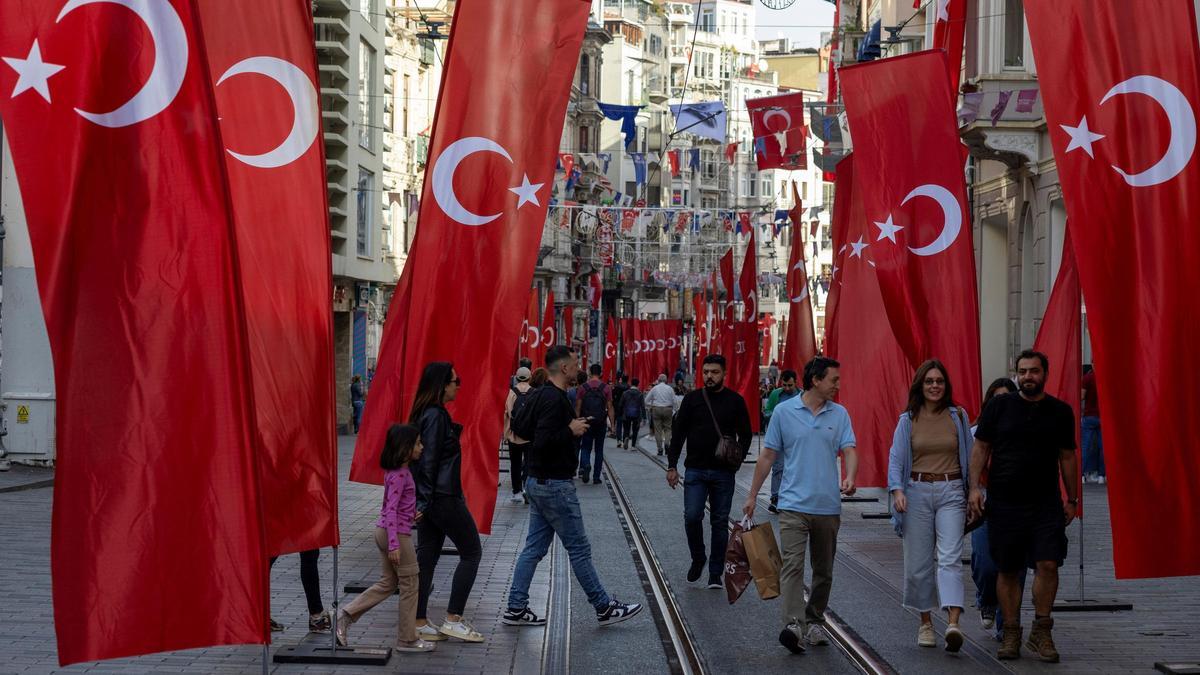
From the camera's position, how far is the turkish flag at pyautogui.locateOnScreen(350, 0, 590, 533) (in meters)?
11.6

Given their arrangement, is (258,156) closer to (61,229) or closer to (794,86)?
(61,229)

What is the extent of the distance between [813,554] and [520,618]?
6.60 ft

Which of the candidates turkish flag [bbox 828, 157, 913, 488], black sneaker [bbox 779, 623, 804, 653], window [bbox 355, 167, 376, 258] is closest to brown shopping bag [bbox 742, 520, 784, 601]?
black sneaker [bbox 779, 623, 804, 653]

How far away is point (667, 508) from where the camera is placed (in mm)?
21125

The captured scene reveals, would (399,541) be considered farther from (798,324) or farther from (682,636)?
(798,324)

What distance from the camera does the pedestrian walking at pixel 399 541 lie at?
9.56 metres

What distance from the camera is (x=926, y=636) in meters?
10.3

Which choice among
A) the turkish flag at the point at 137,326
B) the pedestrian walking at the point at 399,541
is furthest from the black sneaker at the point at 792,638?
the turkish flag at the point at 137,326

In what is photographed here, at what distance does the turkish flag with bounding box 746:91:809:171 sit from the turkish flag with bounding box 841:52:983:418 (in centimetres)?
1922

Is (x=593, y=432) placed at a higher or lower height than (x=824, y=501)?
lower

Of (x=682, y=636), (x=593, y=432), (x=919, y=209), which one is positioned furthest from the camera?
(x=593, y=432)

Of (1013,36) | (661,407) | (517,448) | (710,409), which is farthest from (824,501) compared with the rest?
(661,407)

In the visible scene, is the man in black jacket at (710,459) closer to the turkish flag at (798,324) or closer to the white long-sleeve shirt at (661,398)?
the turkish flag at (798,324)

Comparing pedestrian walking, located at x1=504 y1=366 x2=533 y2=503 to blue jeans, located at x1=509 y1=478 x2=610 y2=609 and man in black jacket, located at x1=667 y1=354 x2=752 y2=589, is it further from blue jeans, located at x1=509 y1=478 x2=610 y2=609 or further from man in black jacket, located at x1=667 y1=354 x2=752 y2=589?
blue jeans, located at x1=509 y1=478 x2=610 y2=609
